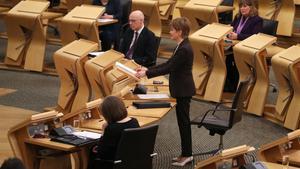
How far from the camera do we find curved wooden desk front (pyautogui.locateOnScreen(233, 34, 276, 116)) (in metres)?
8.17

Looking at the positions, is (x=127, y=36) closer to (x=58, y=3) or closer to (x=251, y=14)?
(x=251, y=14)

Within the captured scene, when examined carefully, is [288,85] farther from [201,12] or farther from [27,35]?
[27,35]

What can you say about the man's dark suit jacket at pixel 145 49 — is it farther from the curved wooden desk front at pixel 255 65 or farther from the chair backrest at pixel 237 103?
the chair backrest at pixel 237 103

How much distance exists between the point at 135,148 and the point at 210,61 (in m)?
4.00

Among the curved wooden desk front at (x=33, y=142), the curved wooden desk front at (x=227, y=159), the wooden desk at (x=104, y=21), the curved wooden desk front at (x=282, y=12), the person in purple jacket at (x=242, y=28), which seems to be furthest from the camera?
the curved wooden desk front at (x=282, y=12)

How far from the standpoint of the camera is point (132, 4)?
35.6 ft

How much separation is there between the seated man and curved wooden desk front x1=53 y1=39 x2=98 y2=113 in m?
0.60

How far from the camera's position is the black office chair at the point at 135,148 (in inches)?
197

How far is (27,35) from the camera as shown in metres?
10.4

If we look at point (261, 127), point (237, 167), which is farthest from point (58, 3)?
point (237, 167)

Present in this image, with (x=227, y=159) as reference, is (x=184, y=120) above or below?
below

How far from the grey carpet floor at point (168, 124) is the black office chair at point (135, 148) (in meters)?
1.49

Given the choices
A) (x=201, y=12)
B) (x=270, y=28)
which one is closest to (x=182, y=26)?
(x=270, y=28)

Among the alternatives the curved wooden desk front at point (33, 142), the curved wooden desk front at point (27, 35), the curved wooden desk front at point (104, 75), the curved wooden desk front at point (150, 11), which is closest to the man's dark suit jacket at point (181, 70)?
the curved wooden desk front at point (104, 75)
